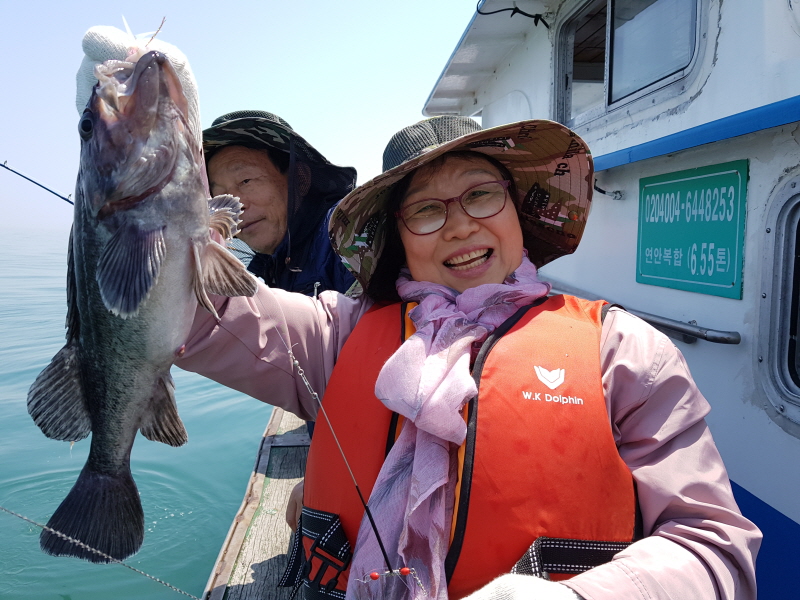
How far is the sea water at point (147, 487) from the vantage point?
4.10m

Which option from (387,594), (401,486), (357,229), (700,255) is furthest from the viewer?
(700,255)

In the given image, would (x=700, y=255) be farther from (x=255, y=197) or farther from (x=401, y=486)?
(x=255, y=197)

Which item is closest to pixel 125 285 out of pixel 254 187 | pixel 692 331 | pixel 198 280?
pixel 198 280

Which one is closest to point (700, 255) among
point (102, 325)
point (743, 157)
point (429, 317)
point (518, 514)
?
point (743, 157)

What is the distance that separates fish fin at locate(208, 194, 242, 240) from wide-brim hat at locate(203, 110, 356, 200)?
1497 mm

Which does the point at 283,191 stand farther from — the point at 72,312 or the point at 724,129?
the point at 724,129

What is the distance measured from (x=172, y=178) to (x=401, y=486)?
115 centimetres

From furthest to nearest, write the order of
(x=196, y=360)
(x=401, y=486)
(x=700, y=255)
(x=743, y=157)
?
(x=700, y=255)
(x=743, y=157)
(x=196, y=360)
(x=401, y=486)

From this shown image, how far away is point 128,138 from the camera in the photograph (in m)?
1.48

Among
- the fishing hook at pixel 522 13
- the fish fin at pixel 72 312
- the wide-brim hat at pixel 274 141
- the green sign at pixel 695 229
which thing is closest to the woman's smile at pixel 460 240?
the fish fin at pixel 72 312

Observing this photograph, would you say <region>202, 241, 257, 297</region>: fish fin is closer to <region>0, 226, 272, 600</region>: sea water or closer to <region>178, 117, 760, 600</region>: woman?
<region>178, 117, 760, 600</region>: woman

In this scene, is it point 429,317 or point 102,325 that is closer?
point 102,325

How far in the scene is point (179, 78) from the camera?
1567 millimetres

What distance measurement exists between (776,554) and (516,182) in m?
2.17
